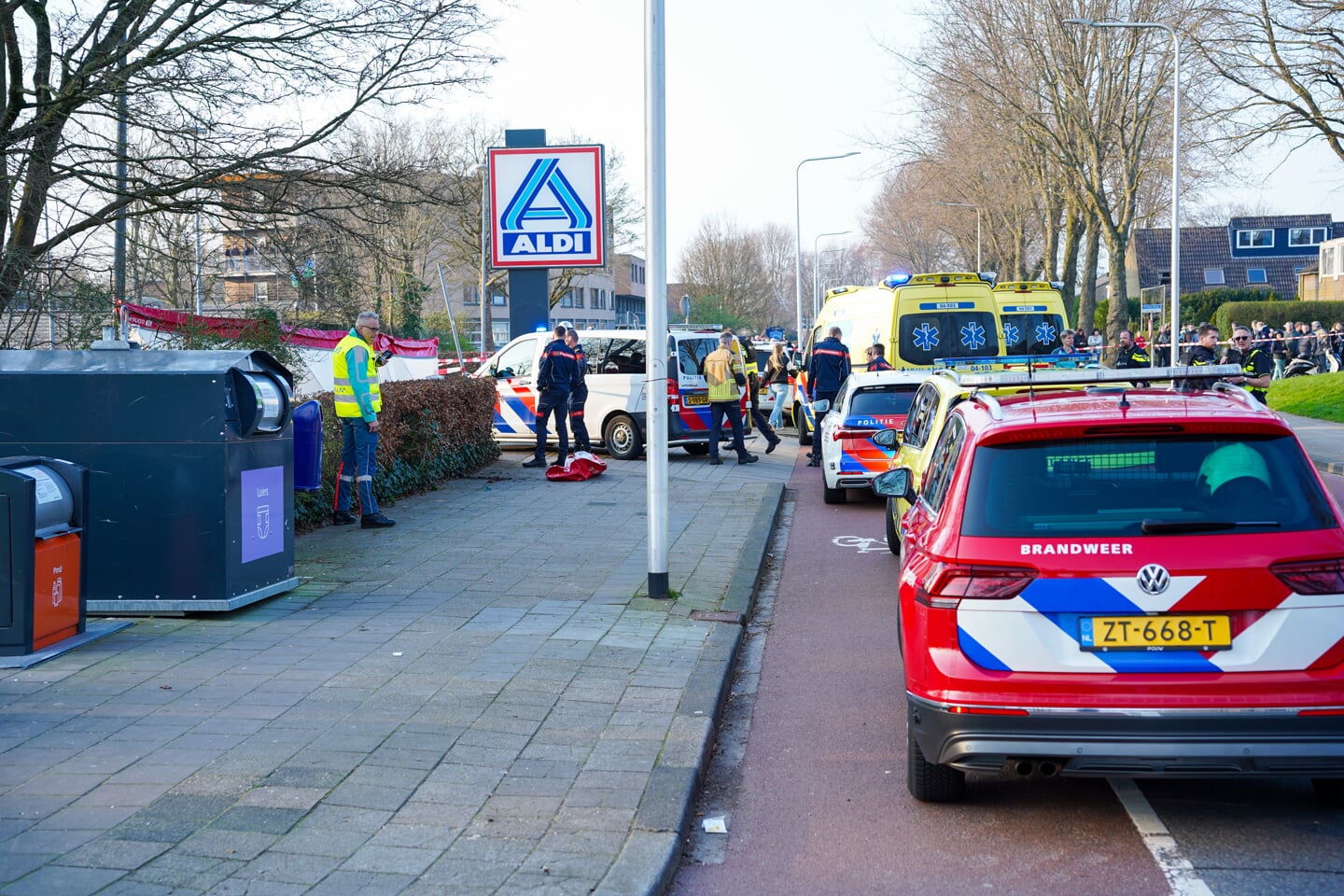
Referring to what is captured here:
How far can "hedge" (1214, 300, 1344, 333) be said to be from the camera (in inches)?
2080

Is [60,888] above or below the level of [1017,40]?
below

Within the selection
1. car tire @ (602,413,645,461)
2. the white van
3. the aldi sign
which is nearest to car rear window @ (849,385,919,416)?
the aldi sign

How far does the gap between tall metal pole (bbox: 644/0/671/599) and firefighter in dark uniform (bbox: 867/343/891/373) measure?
322 inches

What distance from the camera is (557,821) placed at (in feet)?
14.9

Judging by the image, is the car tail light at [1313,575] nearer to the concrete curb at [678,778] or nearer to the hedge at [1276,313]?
the concrete curb at [678,778]

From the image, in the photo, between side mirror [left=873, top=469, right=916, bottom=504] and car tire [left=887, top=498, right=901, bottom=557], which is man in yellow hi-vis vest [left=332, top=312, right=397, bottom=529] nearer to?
car tire [left=887, top=498, right=901, bottom=557]

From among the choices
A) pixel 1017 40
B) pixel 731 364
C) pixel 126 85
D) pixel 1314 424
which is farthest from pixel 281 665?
pixel 1017 40

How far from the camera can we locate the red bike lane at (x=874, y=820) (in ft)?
14.0

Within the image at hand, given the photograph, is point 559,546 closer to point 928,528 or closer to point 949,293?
point 928,528

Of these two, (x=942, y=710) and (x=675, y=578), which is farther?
(x=675, y=578)

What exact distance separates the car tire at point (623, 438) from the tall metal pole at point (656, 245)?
10.5 metres

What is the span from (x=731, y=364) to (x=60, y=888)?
48.1 ft

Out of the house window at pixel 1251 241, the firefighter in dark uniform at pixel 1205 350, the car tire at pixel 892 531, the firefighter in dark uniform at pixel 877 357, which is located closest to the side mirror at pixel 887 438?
the car tire at pixel 892 531

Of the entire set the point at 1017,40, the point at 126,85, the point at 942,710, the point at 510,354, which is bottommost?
the point at 942,710
